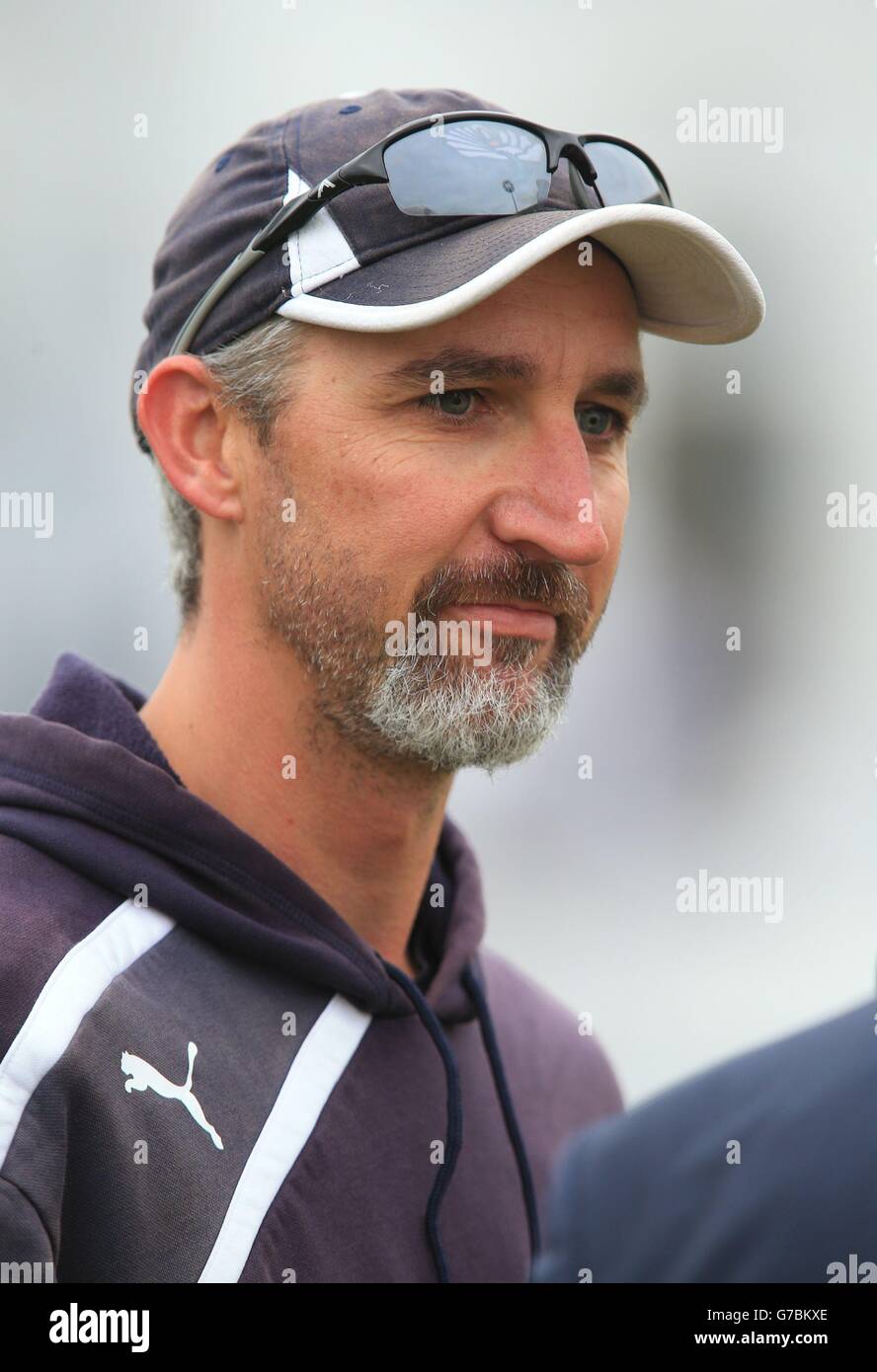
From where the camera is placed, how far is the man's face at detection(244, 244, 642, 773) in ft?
6.26

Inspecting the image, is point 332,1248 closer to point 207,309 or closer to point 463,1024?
point 463,1024

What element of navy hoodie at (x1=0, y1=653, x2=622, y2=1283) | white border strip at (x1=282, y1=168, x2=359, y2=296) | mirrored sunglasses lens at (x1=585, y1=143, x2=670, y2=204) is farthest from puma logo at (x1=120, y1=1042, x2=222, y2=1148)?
mirrored sunglasses lens at (x1=585, y1=143, x2=670, y2=204)

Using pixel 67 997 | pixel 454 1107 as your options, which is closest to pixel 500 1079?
pixel 454 1107

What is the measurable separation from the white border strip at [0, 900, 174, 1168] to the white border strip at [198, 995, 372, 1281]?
0.23 meters

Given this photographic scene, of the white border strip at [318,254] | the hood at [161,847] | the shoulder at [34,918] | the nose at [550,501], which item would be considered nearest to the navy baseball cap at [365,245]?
the white border strip at [318,254]

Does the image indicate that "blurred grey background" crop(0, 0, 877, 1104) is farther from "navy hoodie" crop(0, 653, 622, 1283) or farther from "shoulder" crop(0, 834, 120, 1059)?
"shoulder" crop(0, 834, 120, 1059)

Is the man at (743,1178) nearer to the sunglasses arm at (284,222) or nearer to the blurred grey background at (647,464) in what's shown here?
the sunglasses arm at (284,222)

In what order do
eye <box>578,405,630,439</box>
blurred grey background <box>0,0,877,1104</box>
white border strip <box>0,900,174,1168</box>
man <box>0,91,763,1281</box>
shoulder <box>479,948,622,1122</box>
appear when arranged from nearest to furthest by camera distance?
white border strip <box>0,900,174,1168</box> < man <box>0,91,763,1281</box> < eye <box>578,405,630,439</box> < shoulder <box>479,948,622,1122</box> < blurred grey background <box>0,0,877,1104</box>

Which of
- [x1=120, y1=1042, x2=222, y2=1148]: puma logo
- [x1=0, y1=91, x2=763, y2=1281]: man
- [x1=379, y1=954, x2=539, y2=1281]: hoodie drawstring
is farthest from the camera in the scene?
[x1=379, y1=954, x2=539, y2=1281]: hoodie drawstring

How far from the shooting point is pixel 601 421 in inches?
82.7

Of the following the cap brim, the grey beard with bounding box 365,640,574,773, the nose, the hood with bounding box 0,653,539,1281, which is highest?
the cap brim

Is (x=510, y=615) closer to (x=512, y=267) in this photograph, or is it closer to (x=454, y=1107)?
(x=512, y=267)
